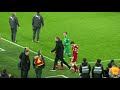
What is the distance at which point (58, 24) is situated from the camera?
3459 cm

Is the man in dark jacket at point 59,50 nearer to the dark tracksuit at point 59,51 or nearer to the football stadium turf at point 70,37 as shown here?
the dark tracksuit at point 59,51

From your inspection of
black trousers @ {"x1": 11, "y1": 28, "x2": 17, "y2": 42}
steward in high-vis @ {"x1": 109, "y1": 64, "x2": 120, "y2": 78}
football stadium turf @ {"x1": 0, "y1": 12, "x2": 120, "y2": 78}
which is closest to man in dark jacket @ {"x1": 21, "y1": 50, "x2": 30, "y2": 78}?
football stadium turf @ {"x1": 0, "y1": 12, "x2": 120, "y2": 78}

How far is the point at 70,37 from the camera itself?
3062cm

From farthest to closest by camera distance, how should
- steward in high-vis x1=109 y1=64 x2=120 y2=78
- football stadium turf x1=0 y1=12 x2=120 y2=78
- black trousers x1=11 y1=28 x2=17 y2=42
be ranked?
black trousers x1=11 y1=28 x2=17 y2=42 < football stadium turf x1=0 y1=12 x2=120 y2=78 < steward in high-vis x1=109 y1=64 x2=120 y2=78

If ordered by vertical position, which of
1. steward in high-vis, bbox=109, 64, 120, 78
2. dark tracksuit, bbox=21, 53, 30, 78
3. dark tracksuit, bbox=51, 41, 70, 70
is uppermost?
dark tracksuit, bbox=51, 41, 70, 70

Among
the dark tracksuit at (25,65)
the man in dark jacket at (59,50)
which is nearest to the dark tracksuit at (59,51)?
the man in dark jacket at (59,50)

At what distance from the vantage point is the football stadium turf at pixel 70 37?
81.1ft

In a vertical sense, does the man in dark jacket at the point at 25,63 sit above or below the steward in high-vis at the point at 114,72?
above

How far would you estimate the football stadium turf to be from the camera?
81.1 feet

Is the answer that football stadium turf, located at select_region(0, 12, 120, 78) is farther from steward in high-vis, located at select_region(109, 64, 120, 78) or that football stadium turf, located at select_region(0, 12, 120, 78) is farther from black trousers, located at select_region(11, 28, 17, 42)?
steward in high-vis, located at select_region(109, 64, 120, 78)
